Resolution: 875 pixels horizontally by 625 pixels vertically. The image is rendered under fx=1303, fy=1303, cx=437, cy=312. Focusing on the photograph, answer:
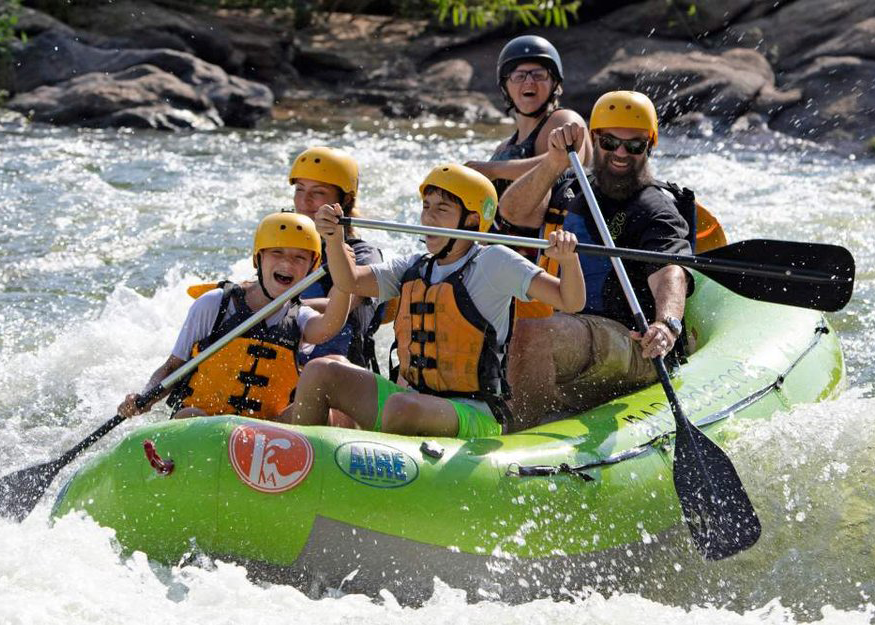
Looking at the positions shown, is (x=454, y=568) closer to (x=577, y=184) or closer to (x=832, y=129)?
(x=577, y=184)

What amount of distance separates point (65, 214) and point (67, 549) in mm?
6229

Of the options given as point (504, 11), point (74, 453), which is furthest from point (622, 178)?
point (504, 11)

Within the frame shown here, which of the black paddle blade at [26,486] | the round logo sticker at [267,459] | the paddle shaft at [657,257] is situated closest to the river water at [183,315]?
the black paddle blade at [26,486]

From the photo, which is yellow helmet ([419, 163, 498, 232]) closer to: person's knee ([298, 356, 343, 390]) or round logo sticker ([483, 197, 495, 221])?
round logo sticker ([483, 197, 495, 221])

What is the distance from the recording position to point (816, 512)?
462 cm

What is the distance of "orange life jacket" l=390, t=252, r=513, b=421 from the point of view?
428cm

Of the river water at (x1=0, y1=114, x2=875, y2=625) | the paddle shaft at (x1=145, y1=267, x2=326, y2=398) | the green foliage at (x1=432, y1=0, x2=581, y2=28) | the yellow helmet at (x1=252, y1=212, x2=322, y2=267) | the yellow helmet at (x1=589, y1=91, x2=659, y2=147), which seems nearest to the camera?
the river water at (x1=0, y1=114, x2=875, y2=625)

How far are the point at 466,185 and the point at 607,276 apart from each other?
82 centimetres

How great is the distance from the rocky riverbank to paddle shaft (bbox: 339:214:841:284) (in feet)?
29.8

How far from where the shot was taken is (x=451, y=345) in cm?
430

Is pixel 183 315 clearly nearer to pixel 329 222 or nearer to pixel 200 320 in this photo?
pixel 200 320

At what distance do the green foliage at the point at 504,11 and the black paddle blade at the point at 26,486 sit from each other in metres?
4.97

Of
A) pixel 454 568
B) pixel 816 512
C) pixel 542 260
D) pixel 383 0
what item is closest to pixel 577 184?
Answer: pixel 542 260

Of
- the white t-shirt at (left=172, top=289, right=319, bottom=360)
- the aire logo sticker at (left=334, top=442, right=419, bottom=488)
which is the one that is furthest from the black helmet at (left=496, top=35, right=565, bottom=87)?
the aire logo sticker at (left=334, top=442, right=419, bottom=488)
